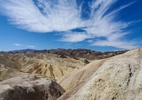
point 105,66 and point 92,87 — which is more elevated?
point 105,66

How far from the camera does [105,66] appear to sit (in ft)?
18.6

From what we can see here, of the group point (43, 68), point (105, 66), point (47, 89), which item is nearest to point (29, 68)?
point (43, 68)

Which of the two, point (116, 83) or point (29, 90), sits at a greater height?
point (116, 83)

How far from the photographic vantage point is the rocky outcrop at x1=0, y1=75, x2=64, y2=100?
864 cm

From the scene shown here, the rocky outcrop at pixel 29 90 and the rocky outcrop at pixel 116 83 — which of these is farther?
the rocky outcrop at pixel 29 90

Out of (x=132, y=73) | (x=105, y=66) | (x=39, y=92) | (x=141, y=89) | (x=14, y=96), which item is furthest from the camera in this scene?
(x=39, y=92)

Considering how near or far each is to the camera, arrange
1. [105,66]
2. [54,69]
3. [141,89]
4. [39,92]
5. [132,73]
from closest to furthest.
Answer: [141,89] < [132,73] < [105,66] < [39,92] < [54,69]

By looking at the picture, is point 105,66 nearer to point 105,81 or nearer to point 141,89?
point 105,81

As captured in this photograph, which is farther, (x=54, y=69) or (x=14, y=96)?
(x=54, y=69)

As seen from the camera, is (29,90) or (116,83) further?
(29,90)

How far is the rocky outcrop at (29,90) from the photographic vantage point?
864 cm

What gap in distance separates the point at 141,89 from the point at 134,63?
2.50 feet

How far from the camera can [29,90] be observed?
30.8 ft

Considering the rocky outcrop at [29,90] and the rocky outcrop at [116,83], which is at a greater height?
the rocky outcrop at [116,83]
